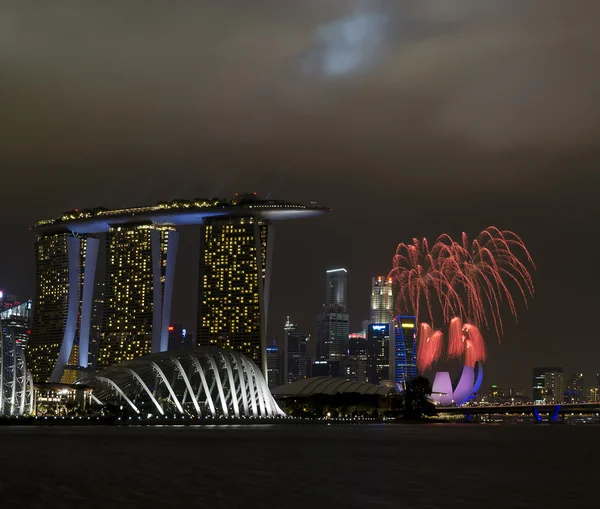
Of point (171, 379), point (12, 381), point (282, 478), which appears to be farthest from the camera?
point (171, 379)

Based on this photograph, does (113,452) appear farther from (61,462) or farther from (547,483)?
(547,483)

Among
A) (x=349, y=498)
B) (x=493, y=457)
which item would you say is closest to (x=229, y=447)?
(x=493, y=457)

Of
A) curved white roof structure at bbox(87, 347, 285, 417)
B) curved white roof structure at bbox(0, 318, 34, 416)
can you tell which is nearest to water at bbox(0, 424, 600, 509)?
curved white roof structure at bbox(0, 318, 34, 416)

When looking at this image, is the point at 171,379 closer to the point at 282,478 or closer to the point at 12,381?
the point at 12,381

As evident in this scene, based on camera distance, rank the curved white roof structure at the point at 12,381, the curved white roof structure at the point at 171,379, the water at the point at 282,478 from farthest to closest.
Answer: the curved white roof structure at the point at 171,379, the curved white roof structure at the point at 12,381, the water at the point at 282,478

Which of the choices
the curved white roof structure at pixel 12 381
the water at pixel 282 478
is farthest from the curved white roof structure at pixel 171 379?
the water at pixel 282 478

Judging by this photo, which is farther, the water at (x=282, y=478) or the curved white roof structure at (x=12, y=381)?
the curved white roof structure at (x=12, y=381)

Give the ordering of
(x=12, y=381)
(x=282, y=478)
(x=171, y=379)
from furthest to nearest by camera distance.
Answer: (x=171, y=379) → (x=12, y=381) → (x=282, y=478)

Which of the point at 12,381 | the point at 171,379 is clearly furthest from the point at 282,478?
the point at 171,379

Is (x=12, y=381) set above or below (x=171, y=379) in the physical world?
below

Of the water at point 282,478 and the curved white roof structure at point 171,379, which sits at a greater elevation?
the curved white roof structure at point 171,379

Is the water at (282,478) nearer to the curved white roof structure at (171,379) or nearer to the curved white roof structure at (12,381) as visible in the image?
the curved white roof structure at (12,381)
